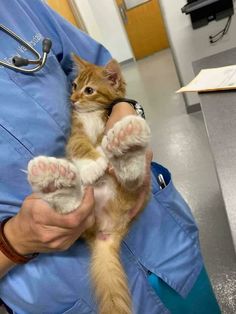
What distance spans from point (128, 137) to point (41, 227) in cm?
23

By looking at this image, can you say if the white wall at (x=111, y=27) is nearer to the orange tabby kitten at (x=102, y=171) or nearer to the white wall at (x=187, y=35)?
the white wall at (x=187, y=35)

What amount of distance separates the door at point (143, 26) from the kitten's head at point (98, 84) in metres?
5.58

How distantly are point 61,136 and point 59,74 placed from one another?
0.19 metres

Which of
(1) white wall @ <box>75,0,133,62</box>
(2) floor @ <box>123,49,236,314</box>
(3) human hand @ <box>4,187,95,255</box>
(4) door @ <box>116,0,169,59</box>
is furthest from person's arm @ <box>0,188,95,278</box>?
(4) door @ <box>116,0,169,59</box>

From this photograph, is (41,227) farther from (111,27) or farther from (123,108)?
(111,27)

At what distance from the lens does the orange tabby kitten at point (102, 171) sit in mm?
569

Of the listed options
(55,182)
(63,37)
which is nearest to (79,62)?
(63,37)

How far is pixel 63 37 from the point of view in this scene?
85 cm

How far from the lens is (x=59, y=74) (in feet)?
2.63

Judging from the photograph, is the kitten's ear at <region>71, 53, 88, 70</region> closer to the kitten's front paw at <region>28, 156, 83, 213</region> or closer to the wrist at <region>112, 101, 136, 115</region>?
the wrist at <region>112, 101, 136, 115</region>

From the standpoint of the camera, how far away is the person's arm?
56cm

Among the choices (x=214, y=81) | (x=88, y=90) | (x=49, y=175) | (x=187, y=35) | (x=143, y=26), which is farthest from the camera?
(x=143, y=26)

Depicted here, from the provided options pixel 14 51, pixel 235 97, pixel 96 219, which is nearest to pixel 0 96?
pixel 14 51

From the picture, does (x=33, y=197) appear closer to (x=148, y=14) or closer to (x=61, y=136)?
(x=61, y=136)
